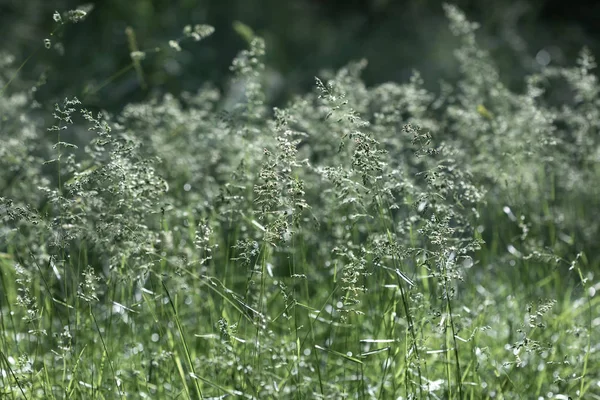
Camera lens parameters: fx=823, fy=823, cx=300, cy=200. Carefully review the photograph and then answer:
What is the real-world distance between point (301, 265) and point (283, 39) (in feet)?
14.3

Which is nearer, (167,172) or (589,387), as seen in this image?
(589,387)

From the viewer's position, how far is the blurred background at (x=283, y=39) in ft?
17.4

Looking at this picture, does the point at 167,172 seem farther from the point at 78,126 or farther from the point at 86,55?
the point at 86,55

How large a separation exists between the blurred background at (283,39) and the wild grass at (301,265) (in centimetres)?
169

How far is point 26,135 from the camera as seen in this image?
9.09 ft

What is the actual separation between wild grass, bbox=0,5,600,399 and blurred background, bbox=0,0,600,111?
1686 mm

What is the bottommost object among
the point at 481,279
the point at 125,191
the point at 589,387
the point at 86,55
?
the point at 589,387

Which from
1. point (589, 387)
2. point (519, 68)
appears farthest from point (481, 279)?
point (519, 68)

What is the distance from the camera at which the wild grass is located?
1859mm

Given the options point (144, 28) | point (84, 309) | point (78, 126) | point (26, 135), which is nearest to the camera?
point (84, 309)

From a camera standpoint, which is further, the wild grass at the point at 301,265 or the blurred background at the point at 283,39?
the blurred background at the point at 283,39

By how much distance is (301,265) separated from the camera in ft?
8.91

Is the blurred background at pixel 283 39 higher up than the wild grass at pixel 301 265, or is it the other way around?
the blurred background at pixel 283 39

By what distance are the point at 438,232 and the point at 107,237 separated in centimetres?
75
